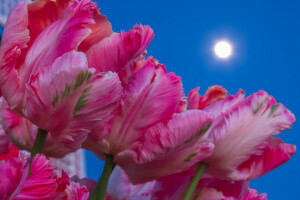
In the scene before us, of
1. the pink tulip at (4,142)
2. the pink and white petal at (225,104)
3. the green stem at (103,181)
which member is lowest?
the pink tulip at (4,142)

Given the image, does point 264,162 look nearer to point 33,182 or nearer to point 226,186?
point 226,186

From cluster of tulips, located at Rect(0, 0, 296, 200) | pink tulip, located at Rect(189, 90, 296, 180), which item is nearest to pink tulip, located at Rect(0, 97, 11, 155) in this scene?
cluster of tulips, located at Rect(0, 0, 296, 200)

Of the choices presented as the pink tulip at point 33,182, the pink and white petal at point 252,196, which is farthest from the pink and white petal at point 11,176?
the pink and white petal at point 252,196

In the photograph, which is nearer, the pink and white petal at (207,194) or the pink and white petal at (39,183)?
the pink and white petal at (39,183)

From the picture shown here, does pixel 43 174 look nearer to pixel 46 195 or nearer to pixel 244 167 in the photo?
pixel 46 195

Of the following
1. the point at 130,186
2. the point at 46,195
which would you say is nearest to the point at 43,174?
the point at 46,195

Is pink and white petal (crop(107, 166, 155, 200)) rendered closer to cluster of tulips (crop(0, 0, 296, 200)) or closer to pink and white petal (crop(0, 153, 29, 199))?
cluster of tulips (crop(0, 0, 296, 200))

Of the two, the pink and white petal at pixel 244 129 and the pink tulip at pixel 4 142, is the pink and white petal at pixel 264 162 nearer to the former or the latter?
the pink and white petal at pixel 244 129

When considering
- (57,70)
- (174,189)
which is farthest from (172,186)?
(57,70)
